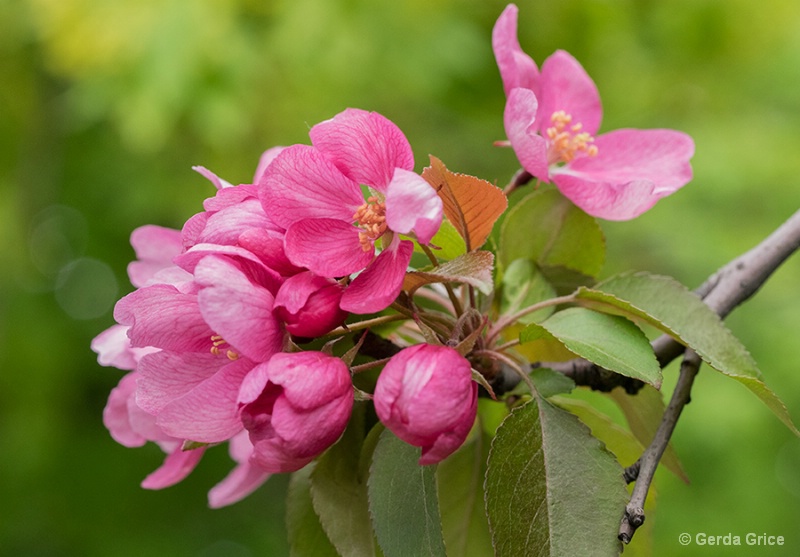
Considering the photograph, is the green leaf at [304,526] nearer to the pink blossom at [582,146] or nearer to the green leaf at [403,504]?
Answer: the green leaf at [403,504]

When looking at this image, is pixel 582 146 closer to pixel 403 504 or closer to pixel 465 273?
pixel 465 273

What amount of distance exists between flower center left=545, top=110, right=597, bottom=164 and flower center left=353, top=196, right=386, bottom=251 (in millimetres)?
295

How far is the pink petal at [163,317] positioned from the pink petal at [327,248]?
0.10m

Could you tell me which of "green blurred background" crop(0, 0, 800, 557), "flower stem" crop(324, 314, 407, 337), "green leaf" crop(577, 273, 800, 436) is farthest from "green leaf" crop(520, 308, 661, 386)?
"green blurred background" crop(0, 0, 800, 557)

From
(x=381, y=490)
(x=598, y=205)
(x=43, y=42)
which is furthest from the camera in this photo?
(x=43, y=42)

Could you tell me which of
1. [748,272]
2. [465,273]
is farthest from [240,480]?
[748,272]

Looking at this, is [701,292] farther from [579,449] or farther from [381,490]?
[381,490]

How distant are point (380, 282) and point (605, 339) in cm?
22

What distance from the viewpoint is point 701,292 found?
3.33 ft

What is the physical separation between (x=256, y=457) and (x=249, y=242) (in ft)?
0.54

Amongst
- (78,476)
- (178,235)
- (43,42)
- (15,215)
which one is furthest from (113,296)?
(178,235)

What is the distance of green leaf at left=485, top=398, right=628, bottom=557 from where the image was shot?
666 millimetres

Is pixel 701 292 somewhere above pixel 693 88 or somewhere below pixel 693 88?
above

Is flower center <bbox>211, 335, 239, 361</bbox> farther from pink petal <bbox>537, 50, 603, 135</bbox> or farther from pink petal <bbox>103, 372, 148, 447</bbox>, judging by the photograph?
pink petal <bbox>537, 50, 603, 135</bbox>
